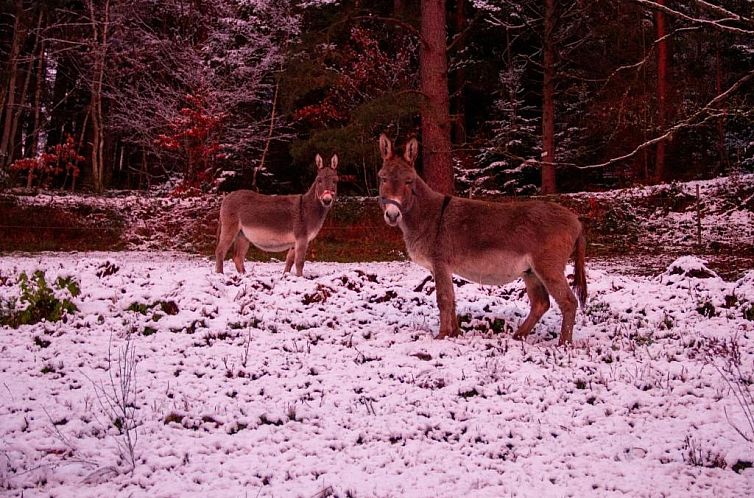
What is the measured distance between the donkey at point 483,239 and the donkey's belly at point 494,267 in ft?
0.04

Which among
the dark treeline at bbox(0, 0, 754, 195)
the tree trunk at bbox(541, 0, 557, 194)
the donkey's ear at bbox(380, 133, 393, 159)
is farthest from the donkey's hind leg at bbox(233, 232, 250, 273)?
the tree trunk at bbox(541, 0, 557, 194)

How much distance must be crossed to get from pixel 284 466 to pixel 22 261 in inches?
473

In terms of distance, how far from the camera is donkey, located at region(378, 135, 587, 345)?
6422mm

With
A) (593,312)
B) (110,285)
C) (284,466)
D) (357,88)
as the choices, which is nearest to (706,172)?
(357,88)

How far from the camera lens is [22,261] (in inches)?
521

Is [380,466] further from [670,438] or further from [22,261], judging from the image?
[22,261]

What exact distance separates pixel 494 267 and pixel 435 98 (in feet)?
30.3

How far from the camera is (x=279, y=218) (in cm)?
1101

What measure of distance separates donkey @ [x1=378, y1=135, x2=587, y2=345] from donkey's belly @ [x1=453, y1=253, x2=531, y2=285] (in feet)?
0.04

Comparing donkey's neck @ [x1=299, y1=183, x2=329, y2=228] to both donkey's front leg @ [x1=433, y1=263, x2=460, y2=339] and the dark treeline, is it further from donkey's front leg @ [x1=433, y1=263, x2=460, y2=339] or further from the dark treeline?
the dark treeline

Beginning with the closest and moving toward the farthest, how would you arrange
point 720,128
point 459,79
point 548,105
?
point 548,105 → point 720,128 → point 459,79

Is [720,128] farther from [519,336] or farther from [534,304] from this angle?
[519,336]

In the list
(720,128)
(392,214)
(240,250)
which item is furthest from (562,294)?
(720,128)

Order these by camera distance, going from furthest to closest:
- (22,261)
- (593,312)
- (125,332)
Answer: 1. (22,261)
2. (593,312)
3. (125,332)
